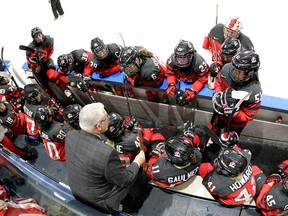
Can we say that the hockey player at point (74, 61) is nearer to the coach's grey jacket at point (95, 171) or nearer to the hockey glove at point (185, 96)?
the hockey glove at point (185, 96)

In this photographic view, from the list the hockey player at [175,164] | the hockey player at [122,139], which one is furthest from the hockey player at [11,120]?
the hockey player at [175,164]

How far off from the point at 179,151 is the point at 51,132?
115 cm

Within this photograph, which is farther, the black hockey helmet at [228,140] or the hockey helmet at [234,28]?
the hockey helmet at [234,28]

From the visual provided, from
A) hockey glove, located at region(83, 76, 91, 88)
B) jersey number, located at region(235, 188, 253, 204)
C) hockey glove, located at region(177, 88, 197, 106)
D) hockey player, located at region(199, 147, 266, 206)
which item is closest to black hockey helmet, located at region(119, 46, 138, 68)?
hockey glove, located at region(177, 88, 197, 106)

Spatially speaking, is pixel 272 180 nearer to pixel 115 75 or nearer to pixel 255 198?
pixel 255 198

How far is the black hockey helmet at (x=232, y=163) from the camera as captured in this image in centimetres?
201

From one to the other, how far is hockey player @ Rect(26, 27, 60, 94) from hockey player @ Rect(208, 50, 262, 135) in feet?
6.31

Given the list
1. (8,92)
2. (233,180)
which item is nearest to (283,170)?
(233,180)

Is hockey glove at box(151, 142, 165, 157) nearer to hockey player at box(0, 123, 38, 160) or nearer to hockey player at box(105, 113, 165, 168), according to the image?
hockey player at box(105, 113, 165, 168)

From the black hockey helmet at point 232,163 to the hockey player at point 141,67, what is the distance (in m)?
1.07

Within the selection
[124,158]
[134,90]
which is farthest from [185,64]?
[124,158]

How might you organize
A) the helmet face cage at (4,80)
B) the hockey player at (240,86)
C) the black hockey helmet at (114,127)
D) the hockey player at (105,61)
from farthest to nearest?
the helmet face cage at (4,80) < the hockey player at (105,61) < the black hockey helmet at (114,127) < the hockey player at (240,86)

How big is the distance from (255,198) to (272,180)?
177 millimetres

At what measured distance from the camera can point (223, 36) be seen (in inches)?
123
